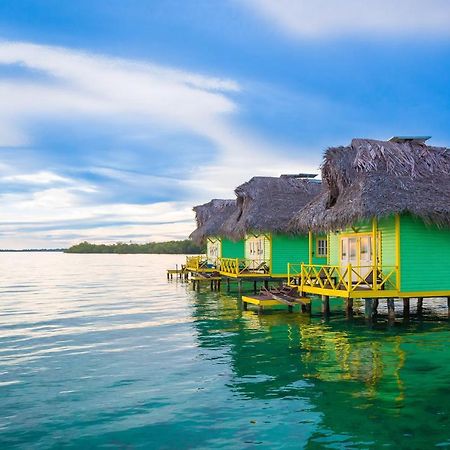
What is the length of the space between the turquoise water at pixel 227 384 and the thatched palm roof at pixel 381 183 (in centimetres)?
362

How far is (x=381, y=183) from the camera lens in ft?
57.7

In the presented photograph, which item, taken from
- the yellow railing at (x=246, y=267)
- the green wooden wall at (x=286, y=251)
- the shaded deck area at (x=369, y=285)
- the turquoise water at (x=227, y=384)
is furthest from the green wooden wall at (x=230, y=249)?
the shaded deck area at (x=369, y=285)

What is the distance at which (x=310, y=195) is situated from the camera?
105 feet

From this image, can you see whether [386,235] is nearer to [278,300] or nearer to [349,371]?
[278,300]

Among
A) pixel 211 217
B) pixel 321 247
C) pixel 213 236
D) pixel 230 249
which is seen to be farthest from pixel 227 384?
pixel 211 217

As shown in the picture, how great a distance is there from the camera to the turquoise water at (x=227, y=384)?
26.8 ft

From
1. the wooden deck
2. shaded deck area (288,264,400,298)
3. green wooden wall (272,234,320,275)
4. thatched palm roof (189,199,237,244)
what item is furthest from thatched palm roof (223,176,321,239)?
shaded deck area (288,264,400,298)

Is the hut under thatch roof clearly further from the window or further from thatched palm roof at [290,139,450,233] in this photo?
thatched palm roof at [290,139,450,233]

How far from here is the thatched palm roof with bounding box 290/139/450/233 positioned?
16.8 m

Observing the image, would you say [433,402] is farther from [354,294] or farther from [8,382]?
[8,382]

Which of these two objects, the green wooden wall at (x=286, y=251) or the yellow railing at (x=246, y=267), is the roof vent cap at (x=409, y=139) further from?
the yellow railing at (x=246, y=267)

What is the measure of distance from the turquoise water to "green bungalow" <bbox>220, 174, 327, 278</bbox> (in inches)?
372

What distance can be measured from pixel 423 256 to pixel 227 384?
30.9 feet

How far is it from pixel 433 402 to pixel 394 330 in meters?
7.76
